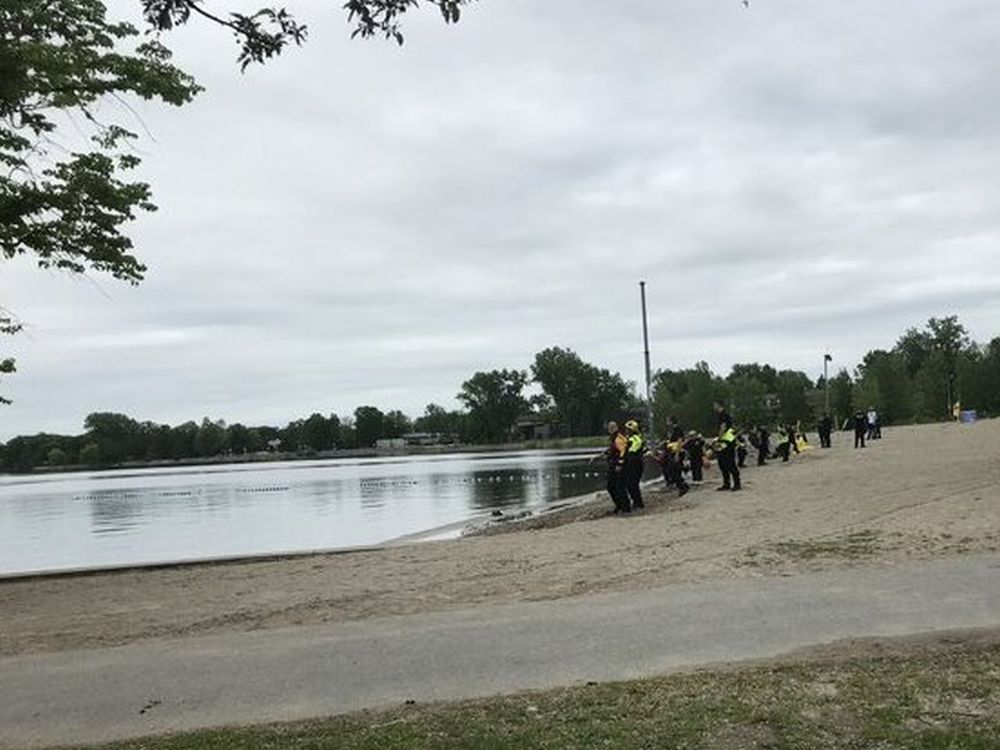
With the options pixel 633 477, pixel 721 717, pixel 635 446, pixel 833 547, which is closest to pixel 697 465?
pixel 633 477

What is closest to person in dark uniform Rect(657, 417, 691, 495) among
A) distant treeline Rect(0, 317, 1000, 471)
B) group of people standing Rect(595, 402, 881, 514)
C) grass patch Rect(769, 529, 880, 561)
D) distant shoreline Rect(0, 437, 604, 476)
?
group of people standing Rect(595, 402, 881, 514)

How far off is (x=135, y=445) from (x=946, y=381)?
12540 cm

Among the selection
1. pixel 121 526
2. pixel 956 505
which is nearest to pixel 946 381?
pixel 121 526

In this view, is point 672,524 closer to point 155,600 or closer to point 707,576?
point 707,576

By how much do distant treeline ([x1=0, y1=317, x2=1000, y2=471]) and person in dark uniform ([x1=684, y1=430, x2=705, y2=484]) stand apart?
78.6m

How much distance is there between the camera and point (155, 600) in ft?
39.9

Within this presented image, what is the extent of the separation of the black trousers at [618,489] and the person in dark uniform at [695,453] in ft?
19.4

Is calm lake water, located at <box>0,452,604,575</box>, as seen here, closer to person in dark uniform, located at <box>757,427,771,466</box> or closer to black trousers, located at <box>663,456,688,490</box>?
black trousers, located at <box>663,456,688,490</box>

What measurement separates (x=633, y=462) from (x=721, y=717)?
549 inches

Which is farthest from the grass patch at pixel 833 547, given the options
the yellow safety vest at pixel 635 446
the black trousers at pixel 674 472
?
the black trousers at pixel 674 472

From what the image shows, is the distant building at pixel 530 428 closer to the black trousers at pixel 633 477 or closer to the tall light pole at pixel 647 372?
the tall light pole at pixel 647 372

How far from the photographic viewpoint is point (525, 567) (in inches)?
478

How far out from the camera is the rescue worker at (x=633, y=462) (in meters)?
19.1

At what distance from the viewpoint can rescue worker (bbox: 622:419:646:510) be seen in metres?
19.1
